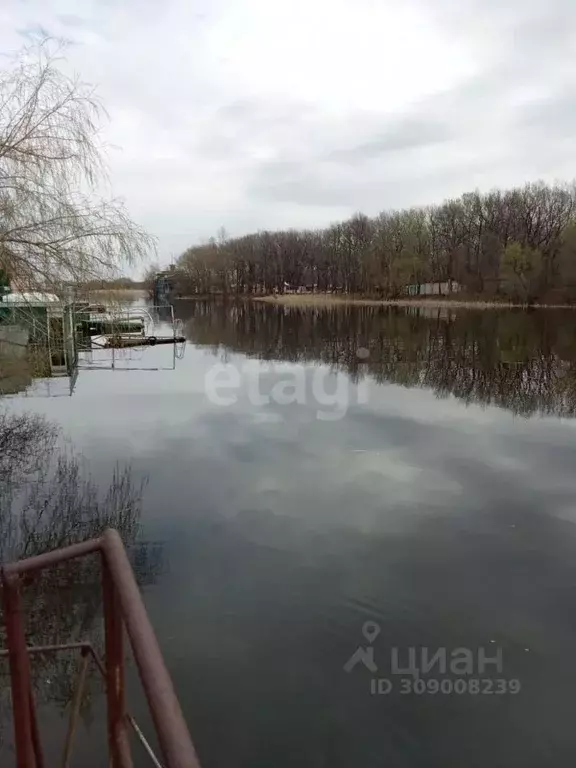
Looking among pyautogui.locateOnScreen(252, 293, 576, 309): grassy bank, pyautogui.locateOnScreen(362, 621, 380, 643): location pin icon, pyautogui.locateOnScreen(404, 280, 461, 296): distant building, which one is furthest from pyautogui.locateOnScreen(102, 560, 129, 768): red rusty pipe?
pyautogui.locateOnScreen(404, 280, 461, 296): distant building

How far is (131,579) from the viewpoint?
1.31 meters

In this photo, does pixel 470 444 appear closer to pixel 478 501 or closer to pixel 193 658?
pixel 478 501

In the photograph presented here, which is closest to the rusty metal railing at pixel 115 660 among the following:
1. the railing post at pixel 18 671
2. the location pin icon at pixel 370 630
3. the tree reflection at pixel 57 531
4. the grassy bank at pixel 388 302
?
the railing post at pixel 18 671

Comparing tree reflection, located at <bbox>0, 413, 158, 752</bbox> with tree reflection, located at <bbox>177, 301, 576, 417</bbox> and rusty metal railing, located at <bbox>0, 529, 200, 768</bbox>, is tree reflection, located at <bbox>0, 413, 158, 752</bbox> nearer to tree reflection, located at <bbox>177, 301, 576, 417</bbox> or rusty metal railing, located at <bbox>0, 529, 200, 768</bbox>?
rusty metal railing, located at <bbox>0, 529, 200, 768</bbox>

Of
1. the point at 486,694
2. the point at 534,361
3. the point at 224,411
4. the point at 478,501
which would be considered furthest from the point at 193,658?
the point at 534,361

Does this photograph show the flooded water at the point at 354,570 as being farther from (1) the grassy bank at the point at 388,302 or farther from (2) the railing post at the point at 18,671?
(1) the grassy bank at the point at 388,302

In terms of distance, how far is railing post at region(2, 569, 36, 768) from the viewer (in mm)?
1460

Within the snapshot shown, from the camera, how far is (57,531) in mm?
6172

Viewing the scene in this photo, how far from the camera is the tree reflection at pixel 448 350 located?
14.3 metres

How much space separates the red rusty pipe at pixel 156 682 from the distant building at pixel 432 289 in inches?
2388

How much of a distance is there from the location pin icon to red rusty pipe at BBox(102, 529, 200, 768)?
12.5 ft

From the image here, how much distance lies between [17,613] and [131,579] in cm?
39

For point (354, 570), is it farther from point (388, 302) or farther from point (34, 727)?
point (388, 302)

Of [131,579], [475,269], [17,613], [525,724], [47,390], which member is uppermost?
[475,269]
